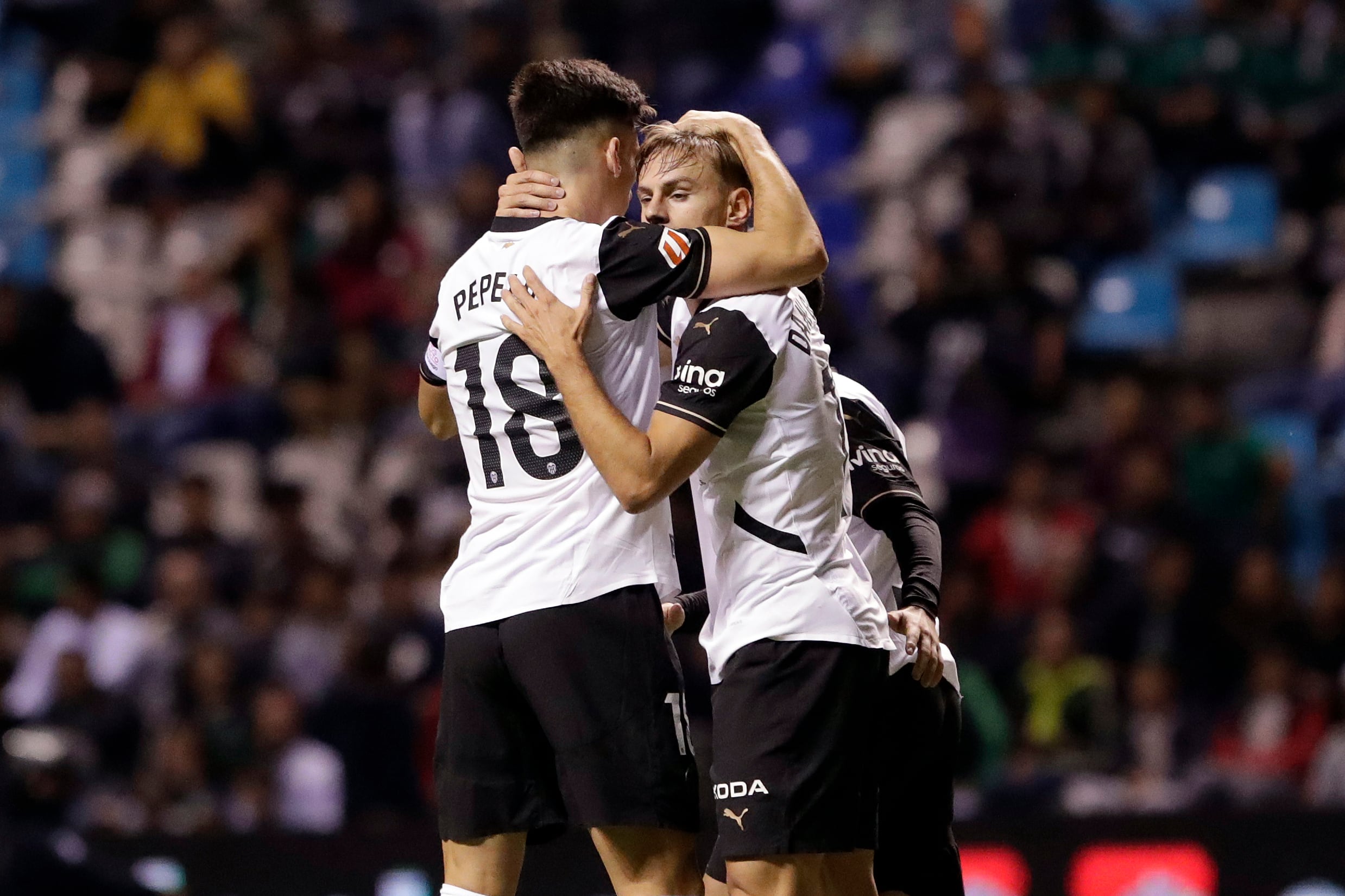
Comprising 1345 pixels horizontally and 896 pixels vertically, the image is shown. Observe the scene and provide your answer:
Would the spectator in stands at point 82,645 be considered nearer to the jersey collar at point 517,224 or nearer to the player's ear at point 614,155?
the jersey collar at point 517,224

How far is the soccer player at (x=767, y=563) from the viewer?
13.4 ft

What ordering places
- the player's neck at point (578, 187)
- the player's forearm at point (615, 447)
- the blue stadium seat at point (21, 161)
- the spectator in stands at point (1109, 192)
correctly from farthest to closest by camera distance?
the blue stadium seat at point (21, 161) < the spectator in stands at point (1109, 192) < the player's neck at point (578, 187) < the player's forearm at point (615, 447)

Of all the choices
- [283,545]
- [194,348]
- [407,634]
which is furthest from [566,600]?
[194,348]

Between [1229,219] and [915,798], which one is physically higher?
[1229,219]

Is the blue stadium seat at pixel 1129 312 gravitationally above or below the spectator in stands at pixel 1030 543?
above

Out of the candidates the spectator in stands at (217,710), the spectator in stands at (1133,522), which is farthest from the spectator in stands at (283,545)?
the spectator in stands at (1133,522)

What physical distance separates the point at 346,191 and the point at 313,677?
13.9 feet

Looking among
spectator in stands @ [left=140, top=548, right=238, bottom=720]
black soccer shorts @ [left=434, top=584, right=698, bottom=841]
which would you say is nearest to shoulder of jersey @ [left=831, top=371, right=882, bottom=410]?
black soccer shorts @ [left=434, top=584, right=698, bottom=841]

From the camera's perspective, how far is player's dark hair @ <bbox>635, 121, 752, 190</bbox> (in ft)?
14.4

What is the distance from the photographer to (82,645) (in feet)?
32.7

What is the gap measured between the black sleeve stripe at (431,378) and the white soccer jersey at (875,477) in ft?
3.33

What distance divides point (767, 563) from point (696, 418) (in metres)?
0.40

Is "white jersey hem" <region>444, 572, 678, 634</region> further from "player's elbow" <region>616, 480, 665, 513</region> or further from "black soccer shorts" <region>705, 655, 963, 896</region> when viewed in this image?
"black soccer shorts" <region>705, 655, 963, 896</region>

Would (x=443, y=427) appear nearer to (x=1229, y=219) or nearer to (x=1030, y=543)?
(x=1030, y=543)
